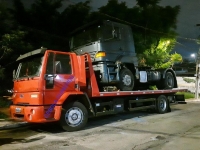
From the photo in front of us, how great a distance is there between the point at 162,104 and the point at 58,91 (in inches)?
236

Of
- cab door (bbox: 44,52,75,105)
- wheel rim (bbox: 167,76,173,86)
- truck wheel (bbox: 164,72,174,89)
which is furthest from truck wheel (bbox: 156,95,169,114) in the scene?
cab door (bbox: 44,52,75,105)

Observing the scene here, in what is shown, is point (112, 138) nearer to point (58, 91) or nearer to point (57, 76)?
point (58, 91)

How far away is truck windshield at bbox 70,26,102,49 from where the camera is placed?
7.74 metres

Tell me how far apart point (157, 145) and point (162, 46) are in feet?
50.7

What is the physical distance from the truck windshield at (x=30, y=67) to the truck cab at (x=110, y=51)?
203 centimetres

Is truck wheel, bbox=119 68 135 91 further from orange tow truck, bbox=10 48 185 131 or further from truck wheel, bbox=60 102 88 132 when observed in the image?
truck wheel, bbox=60 102 88 132

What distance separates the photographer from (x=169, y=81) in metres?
10.8

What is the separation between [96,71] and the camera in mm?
7656

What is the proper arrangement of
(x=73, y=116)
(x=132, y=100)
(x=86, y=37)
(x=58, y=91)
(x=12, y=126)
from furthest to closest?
(x=132, y=100), (x=86, y=37), (x=12, y=126), (x=73, y=116), (x=58, y=91)

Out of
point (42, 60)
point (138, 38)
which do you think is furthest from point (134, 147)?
point (138, 38)

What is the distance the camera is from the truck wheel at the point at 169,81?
1059 cm

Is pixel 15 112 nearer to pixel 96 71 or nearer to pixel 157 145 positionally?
pixel 96 71

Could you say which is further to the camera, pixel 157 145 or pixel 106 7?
pixel 106 7

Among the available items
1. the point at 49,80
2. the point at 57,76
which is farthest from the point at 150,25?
the point at 49,80
